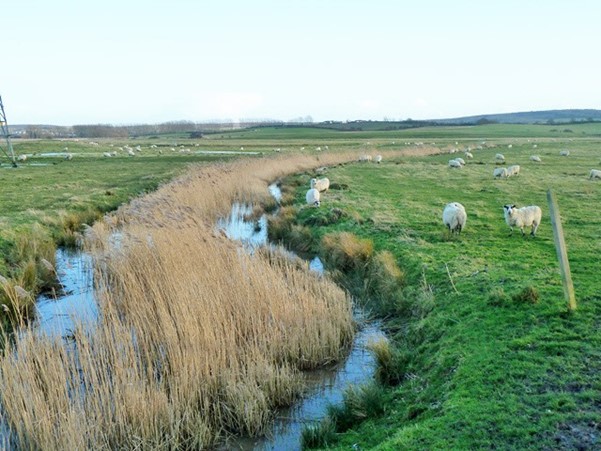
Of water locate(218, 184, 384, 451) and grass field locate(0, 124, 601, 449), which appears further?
water locate(218, 184, 384, 451)

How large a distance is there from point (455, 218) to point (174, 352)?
980cm

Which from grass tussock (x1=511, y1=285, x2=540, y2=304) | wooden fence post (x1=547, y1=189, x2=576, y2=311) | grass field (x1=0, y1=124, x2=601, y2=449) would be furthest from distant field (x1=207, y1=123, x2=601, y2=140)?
wooden fence post (x1=547, y1=189, x2=576, y2=311)

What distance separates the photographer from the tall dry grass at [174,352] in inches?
227

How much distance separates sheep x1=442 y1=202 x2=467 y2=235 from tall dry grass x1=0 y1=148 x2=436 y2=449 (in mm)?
5724

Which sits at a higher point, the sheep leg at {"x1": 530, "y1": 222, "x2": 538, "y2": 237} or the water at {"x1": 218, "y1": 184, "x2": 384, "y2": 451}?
the sheep leg at {"x1": 530, "y1": 222, "x2": 538, "y2": 237}

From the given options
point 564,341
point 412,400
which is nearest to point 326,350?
point 412,400

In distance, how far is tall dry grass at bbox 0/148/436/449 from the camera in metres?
5.78

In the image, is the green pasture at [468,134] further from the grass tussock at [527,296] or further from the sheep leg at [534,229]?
the grass tussock at [527,296]

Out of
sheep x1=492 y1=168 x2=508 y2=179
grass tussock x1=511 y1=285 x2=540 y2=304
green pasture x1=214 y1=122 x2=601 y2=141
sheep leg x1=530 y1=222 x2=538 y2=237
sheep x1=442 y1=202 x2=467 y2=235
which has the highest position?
green pasture x1=214 y1=122 x2=601 y2=141

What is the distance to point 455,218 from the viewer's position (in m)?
13.9

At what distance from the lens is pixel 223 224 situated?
763 inches

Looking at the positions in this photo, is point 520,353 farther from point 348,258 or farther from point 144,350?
point 348,258

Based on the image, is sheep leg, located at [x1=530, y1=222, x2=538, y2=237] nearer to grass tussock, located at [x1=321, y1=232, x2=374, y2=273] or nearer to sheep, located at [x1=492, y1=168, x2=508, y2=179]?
grass tussock, located at [x1=321, y1=232, x2=374, y2=273]

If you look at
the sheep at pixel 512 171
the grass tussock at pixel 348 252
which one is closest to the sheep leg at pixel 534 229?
the grass tussock at pixel 348 252
